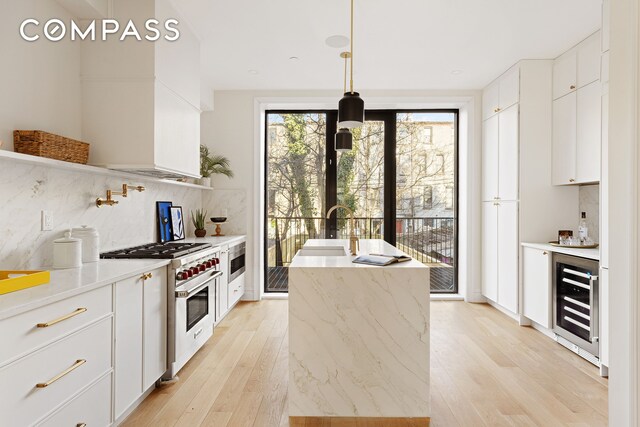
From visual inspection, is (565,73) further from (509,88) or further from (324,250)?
(324,250)

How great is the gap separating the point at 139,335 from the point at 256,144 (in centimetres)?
316

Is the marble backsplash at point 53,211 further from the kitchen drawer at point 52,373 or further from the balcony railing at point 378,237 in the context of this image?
the balcony railing at point 378,237

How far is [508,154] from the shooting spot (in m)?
4.25

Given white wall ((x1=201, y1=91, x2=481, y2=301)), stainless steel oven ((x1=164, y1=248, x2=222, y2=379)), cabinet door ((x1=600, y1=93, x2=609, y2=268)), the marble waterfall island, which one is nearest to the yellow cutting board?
stainless steel oven ((x1=164, y1=248, x2=222, y2=379))

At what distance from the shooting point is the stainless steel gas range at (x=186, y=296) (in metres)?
2.61

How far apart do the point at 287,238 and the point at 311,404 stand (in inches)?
130

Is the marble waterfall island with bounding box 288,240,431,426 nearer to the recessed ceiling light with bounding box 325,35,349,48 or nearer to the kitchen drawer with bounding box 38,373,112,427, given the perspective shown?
the kitchen drawer with bounding box 38,373,112,427

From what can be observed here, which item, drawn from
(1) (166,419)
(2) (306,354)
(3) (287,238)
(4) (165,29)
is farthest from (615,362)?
(3) (287,238)

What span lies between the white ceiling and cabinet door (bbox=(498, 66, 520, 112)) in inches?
3.9

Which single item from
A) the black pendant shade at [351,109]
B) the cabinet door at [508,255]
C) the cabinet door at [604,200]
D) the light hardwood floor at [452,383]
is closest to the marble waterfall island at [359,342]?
the light hardwood floor at [452,383]

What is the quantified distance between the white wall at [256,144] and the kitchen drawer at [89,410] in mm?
3056

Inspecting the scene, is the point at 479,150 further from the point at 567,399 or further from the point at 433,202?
the point at 567,399

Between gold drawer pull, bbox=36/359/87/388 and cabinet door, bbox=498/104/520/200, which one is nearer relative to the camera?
gold drawer pull, bbox=36/359/87/388

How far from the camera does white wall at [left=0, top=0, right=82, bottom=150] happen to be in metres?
2.05
